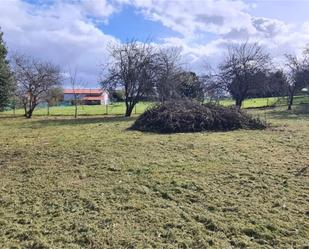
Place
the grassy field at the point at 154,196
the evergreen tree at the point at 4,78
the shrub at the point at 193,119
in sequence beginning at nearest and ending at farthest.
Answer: the grassy field at the point at 154,196, the shrub at the point at 193,119, the evergreen tree at the point at 4,78

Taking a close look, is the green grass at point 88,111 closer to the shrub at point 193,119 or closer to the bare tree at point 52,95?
the bare tree at point 52,95

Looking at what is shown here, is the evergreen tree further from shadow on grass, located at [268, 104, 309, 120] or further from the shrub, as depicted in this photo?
shadow on grass, located at [268, 104, 309, 120]

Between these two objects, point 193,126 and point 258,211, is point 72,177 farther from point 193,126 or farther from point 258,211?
point 193,126

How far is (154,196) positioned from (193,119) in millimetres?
7599

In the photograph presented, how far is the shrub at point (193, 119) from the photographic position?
1269cm

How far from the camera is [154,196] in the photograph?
5.63 m

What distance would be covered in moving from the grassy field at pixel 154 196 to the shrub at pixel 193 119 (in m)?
3.45

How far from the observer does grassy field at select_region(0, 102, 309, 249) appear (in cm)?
438

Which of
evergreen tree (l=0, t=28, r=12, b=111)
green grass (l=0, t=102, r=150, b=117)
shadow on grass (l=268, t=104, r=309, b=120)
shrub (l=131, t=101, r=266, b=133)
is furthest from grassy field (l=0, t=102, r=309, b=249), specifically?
evergreen tree (l=0, t=28, r=12, b=111)

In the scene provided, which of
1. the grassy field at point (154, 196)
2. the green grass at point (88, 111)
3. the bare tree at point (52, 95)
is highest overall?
the bare tree at point (52, 95)

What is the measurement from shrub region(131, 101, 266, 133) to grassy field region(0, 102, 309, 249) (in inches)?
136

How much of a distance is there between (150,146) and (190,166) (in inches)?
83.3

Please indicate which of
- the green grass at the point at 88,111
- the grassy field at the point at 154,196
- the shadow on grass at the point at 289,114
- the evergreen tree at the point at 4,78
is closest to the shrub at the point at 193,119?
the grassy field at the point at 154,196

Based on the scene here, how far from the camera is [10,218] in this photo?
A: 495 centimetres
